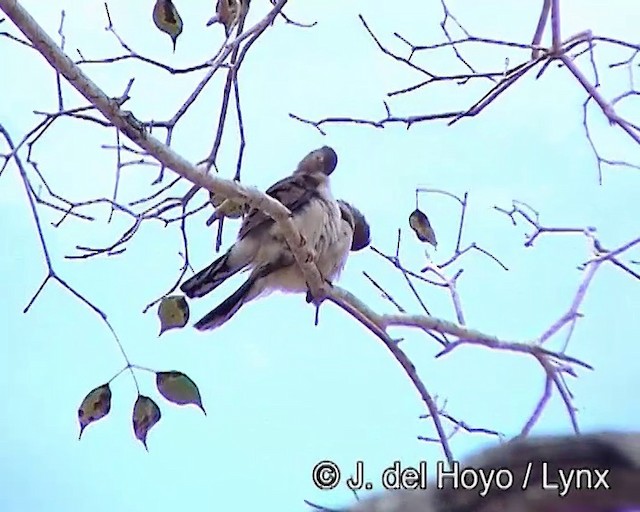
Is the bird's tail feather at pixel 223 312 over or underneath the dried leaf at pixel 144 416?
over

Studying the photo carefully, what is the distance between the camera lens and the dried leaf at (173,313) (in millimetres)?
1162

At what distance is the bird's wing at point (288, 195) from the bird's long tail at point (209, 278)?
0.09 meters

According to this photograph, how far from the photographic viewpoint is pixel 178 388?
3.43 ft

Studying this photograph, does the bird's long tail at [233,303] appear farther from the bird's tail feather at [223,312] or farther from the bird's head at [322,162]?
the bird's head at [322,162]

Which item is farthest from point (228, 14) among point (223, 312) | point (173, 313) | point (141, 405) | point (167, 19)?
point (223, 312)

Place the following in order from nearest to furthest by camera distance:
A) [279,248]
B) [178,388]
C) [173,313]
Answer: [178,388]
[173,313]
[279,248]

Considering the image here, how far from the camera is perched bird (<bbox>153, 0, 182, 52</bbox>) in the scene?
3.48 feet

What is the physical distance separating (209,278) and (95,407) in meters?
0.47

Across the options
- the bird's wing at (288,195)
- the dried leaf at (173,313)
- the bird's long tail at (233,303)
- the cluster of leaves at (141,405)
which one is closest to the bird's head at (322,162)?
the bird's wing at (288,195)

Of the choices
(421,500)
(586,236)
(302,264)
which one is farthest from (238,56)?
(421,500)

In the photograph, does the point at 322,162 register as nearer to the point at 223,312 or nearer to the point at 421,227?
the point at 223,312

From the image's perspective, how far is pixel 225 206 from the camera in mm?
1246

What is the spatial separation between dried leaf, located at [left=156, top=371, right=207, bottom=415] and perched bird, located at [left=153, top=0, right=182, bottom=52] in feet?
1.31

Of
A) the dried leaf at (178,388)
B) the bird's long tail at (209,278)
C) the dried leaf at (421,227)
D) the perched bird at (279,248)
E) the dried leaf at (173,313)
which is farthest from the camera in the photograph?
the perched bird at (279,248)
